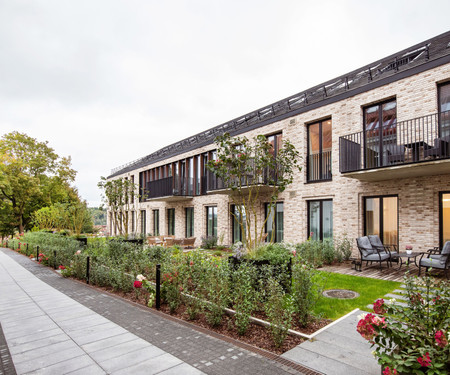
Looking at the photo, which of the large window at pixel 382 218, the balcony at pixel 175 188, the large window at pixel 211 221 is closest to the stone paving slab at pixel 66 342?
the large window at pixel 382 218

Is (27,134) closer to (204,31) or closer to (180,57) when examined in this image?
(180,57)

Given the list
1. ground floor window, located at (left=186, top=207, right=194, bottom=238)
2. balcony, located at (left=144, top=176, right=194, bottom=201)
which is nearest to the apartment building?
balcony, located at (left=144, top=176, right=194, bottom=201)

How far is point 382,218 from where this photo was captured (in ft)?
32.6

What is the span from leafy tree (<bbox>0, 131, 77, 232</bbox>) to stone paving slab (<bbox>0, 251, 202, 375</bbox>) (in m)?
25.3

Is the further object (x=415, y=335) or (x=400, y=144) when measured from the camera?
(x=400, y=144)

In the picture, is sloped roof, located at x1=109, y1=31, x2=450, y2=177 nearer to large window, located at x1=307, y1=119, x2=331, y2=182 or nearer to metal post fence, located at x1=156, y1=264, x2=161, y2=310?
large window, located at x1=307, y1=119, x2=331, y2=182

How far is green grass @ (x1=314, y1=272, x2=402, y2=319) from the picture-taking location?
16.8ft

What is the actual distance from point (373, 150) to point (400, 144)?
1207 millimetres

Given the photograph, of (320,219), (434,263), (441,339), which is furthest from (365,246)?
(441,339)

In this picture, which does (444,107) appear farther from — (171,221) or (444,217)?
(171,221)

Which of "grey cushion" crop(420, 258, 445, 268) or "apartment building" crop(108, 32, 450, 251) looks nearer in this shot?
"grey cushion" crop(420, 258, 445, 268)

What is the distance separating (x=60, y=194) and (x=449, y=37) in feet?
114

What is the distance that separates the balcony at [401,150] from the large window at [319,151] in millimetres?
1327

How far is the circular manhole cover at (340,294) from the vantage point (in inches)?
235
